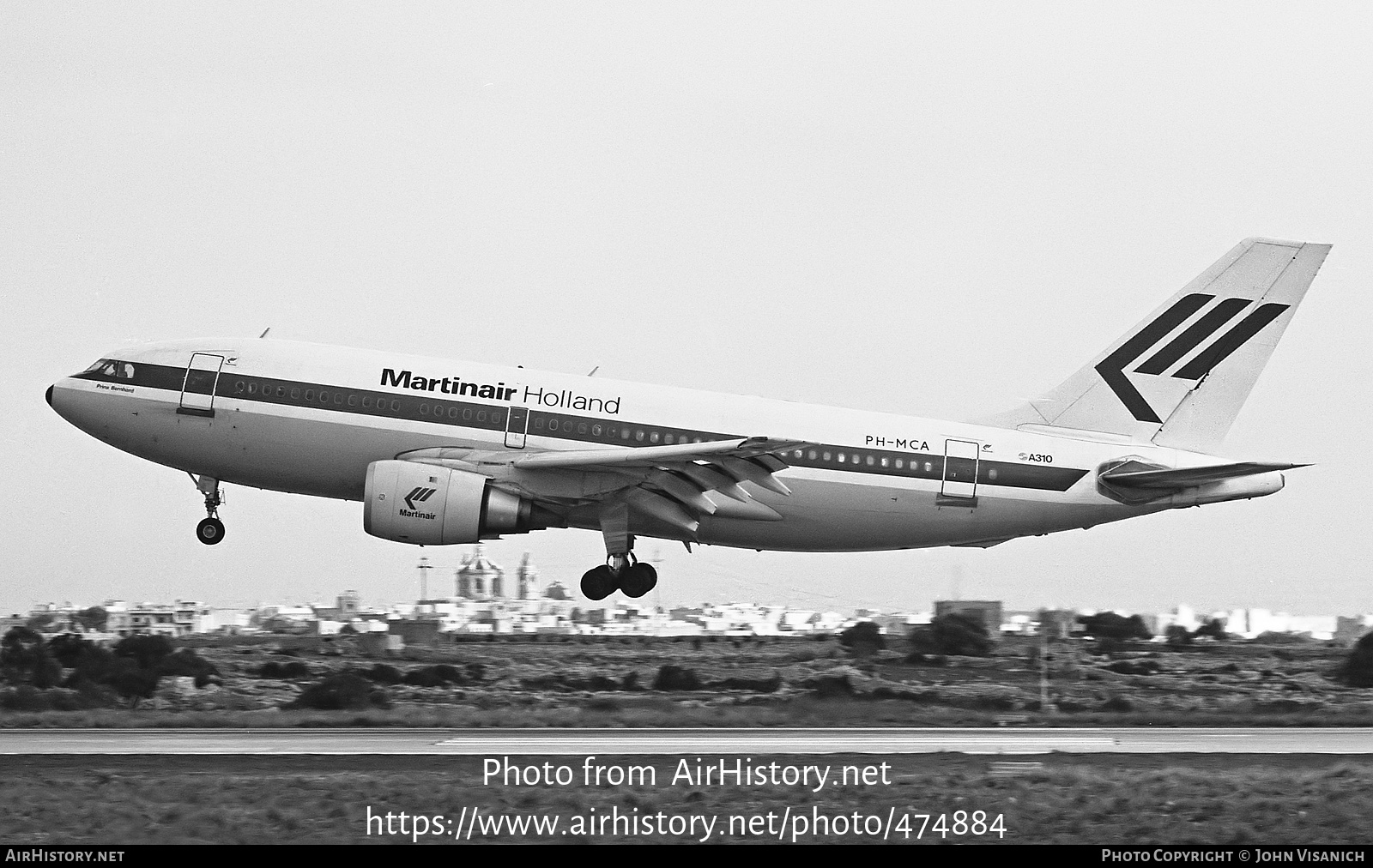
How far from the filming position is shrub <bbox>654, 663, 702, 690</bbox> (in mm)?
29688

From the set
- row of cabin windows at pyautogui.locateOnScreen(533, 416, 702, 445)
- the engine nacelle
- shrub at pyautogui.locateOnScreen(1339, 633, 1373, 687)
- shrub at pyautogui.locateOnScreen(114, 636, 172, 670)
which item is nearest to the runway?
the engine nacelle

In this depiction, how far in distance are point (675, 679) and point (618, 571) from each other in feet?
8.26

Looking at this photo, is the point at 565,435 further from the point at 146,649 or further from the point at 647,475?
the point at 146,649

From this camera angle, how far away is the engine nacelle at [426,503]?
2689 centimetres

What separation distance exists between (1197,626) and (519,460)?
16.6 meters

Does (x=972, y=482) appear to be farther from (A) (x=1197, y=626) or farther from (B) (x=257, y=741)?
(B) (x=257, y=741)

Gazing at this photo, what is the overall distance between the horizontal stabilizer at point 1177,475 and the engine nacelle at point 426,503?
36.6ft

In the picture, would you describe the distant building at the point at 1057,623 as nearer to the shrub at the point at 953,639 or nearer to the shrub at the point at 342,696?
the shrub at the point at 953,639

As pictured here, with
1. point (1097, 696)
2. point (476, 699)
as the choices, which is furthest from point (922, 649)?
point (476, 699)

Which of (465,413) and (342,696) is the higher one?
(465,413)

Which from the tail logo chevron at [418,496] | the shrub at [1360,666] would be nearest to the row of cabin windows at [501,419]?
the tail logo chevron at [418,496]

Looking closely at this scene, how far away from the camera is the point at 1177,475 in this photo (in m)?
28.2

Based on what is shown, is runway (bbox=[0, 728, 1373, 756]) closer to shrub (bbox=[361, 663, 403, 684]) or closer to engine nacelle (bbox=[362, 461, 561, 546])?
engine nacelle (bbox=[362, 461, 561, 546])

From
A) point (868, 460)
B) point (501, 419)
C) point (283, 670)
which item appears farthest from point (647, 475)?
point (283, 670)
